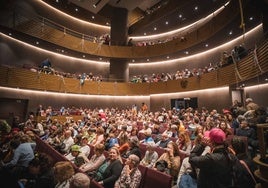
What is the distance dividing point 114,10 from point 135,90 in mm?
7881

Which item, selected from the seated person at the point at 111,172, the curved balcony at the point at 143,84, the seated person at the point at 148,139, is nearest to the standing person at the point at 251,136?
the seated person at the point at 148,139

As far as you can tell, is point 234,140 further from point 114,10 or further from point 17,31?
point 114,10

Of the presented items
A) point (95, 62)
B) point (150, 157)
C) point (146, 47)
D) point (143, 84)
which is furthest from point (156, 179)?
point (95, 62)

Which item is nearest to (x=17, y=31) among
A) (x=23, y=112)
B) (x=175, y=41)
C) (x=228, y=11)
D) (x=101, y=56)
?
(x=23, y=112)

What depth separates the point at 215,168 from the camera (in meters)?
2.15

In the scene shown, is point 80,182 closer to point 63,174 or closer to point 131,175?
point 63,174

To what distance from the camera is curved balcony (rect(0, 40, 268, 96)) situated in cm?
760

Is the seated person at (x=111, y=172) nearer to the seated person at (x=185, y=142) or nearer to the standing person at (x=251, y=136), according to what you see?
the seated person at (x=185, y=142)

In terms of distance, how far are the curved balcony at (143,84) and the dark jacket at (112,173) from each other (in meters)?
6.05

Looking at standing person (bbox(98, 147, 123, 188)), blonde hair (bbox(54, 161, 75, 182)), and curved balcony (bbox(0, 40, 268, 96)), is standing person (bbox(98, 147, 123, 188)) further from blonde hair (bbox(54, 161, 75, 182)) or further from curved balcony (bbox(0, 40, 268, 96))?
curved balcony (bbox(0, 40, 268, 96))

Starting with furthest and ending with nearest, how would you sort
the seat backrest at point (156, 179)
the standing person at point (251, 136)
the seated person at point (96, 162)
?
the standing person at point (251, 136)
the seated person at point (96, 162)
the seat backrest at point (156, 179)

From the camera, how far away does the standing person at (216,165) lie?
7.07ft

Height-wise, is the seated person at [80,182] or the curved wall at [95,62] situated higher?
the curved wall at [95,62]

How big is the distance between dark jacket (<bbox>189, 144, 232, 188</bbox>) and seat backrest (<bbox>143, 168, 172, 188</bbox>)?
564mm
